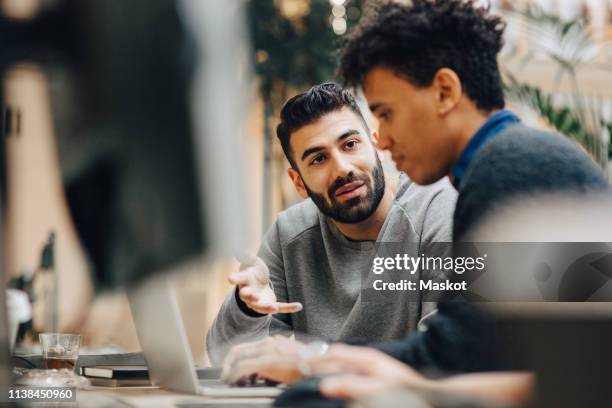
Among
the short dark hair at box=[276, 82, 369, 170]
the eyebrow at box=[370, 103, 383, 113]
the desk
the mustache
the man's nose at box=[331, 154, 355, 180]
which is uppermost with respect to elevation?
the short dark hair at box=[276, 82, 369, 170]

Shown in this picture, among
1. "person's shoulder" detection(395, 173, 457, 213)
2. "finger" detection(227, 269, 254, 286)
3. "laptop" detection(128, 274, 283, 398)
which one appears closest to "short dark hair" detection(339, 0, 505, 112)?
"person's shoulder" detection(395, 173, 457, 213)

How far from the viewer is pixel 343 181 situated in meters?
1.74

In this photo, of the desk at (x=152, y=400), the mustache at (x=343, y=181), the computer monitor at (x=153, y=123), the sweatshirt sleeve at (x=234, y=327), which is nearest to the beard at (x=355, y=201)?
the mustache at (x=343, y=181)

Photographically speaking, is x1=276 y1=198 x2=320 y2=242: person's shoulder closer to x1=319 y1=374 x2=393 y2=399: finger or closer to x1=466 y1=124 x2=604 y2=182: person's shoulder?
x1=466 y1=124 x2=604 y2=182: person's shoulder

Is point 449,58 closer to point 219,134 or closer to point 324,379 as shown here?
point 324,379

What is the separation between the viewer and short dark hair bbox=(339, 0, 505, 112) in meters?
1.30

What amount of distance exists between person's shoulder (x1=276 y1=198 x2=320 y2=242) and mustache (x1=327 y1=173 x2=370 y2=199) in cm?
6

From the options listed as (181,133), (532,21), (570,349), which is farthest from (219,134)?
(532,21)

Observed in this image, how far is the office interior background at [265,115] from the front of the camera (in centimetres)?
81

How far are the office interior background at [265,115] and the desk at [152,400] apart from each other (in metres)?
0.11

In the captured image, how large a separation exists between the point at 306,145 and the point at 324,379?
0.91 m

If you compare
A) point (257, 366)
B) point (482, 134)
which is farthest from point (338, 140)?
point (257, 366)

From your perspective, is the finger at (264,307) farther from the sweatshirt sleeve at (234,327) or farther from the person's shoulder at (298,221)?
the person's shoulder at (298,221)

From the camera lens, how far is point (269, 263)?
171 cm
